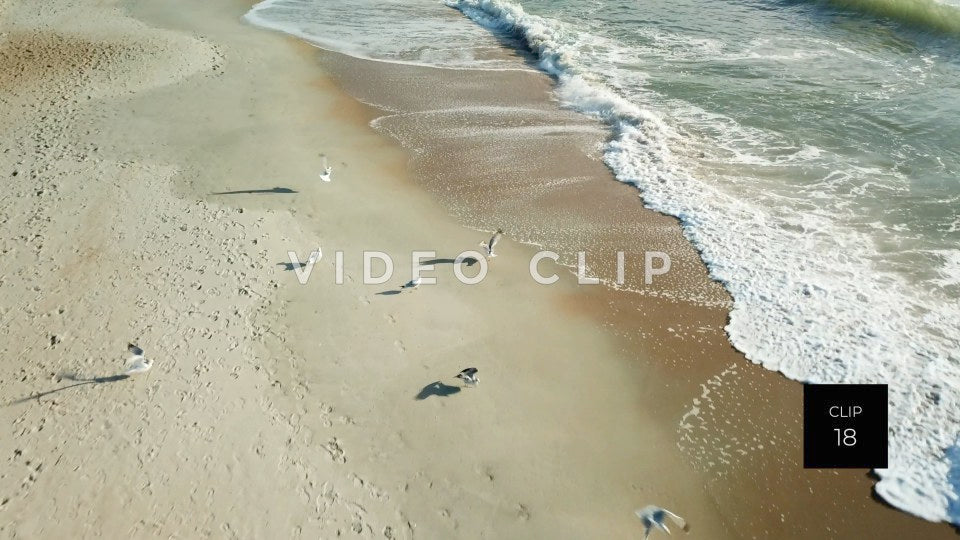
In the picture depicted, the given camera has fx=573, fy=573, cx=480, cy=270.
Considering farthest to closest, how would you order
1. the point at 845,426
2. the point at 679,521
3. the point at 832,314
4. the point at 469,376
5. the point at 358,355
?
the point at 832,314 → the point at 358,355 → the point at 469,376 → the point at 845,426 → the point at 679,521

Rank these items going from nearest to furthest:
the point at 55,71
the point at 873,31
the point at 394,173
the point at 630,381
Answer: the point at 630,381 → the point at 394,173 → the point at 55,71 → the point at 873,31

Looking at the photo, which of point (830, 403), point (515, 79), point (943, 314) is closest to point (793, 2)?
point (515, 79)

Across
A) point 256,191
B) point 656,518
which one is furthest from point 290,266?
point 656,518

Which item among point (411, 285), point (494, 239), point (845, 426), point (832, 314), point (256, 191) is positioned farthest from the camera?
point (256, 191)

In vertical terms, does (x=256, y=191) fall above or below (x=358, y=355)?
above

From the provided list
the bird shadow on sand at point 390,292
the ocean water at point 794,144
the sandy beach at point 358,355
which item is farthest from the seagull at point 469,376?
the ocean water at point 794,144

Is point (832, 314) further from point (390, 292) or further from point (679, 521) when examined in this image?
point (390, 292)

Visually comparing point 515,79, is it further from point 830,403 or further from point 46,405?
point 46,405
